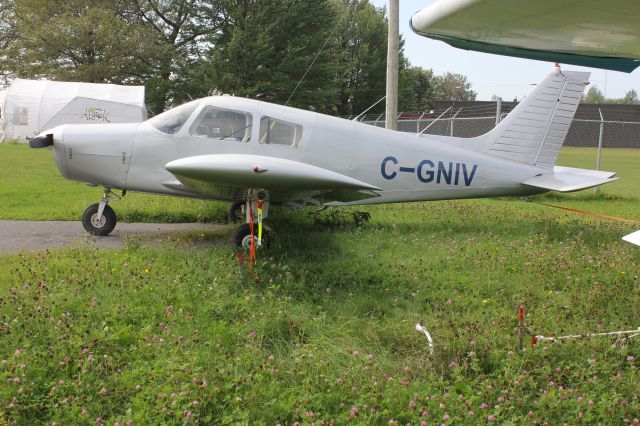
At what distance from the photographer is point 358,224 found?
8.61 meters

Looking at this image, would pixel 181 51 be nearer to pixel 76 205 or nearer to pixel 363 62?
pixel 363 62

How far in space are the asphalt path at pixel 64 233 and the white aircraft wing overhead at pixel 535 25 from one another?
16.1 feet

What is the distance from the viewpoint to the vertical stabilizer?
8.66m

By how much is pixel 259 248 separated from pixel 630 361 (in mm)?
4045

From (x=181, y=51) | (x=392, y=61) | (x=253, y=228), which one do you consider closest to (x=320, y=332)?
(x=253, y=228)

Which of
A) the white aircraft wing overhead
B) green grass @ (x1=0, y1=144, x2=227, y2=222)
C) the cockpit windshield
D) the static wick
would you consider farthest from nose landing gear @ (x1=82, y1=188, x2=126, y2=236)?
the white aircraft wing overhead

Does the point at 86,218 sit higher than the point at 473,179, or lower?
lower

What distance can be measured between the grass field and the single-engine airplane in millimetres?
745

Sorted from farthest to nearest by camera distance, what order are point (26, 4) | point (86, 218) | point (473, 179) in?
point (26, 4), point (473, 179), point (86, 218)

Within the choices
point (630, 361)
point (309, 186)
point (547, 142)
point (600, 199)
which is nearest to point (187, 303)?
point (309, 186)

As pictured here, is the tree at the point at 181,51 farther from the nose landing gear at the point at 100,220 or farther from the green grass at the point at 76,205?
the nose landing gear at the point at 100,220

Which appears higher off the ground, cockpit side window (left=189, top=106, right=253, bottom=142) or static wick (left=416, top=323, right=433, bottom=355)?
cockpit side window (left=189, top=106, right=253, bottom=142)

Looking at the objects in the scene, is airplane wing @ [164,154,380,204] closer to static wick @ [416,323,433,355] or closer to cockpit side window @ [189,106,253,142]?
cockpit side window @ [189,106,253,142]

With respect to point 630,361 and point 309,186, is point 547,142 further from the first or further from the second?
point 630,361
